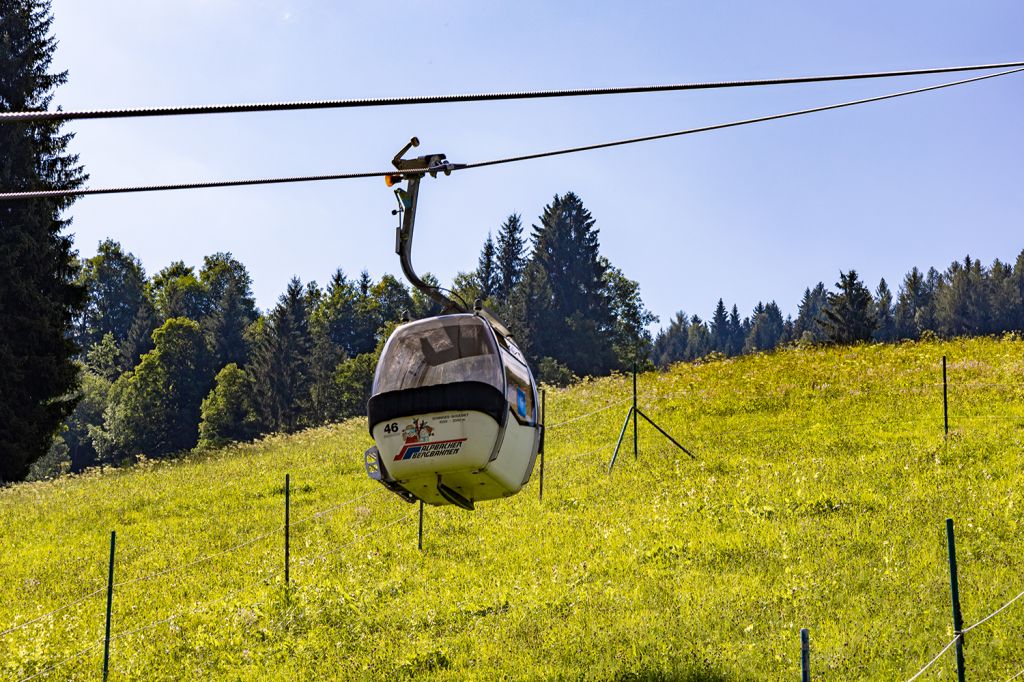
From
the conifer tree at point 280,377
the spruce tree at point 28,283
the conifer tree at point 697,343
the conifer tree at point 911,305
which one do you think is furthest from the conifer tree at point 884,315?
the spruce tree at point 28,283

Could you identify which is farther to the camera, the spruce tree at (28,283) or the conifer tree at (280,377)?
the conifer tree at (280,377)

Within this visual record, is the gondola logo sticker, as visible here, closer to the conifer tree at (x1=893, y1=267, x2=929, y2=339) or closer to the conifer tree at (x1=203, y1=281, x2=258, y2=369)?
the conifer tree at (x1=203, y1=281, x2=258, y2=369)

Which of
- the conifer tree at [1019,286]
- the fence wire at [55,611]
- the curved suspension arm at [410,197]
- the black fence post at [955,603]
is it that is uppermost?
the conifer tree at [1019,286]

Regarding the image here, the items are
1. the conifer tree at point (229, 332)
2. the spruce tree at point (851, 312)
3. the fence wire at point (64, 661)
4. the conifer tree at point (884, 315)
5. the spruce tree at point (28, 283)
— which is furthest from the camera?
the conifer tree at point (884, 315)

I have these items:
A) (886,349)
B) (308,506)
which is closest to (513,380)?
(308,506)

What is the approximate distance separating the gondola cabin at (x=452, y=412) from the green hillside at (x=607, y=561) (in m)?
2.69

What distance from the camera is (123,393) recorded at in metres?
88.2

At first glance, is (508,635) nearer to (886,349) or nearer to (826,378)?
(826,378)

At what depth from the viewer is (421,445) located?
1038 cm

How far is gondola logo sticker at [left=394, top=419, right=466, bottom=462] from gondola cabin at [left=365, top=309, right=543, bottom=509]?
1cm

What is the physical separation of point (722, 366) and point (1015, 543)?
2074 centimetres

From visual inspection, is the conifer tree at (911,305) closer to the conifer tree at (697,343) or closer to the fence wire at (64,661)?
the conifer tree at (697,343)

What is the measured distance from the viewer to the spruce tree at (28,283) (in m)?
31.6

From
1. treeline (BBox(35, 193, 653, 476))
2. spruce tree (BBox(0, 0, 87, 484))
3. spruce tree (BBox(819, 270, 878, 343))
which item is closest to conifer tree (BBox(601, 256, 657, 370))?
treeline (BBox(35, 193, 653, 476))
